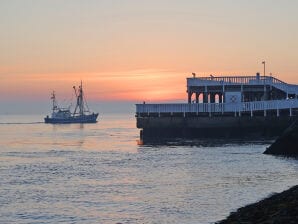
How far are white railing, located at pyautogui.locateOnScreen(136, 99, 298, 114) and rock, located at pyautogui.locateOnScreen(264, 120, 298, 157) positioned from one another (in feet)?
66.3

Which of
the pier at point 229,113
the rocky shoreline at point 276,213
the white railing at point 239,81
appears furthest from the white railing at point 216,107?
the rocky shoreline at point 276,213

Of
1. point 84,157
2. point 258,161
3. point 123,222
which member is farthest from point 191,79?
point 123,222

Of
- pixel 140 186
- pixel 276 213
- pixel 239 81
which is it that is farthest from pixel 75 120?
pixel 276 213

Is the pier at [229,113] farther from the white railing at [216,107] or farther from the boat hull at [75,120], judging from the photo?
the boat hull at [75,120]

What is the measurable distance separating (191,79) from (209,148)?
22.6 meters

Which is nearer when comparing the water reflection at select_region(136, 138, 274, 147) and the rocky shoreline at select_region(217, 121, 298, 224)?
the rocky shoreline at select_region(217, 121, 298, 224)

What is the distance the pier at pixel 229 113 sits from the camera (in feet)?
208

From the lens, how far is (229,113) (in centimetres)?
6600

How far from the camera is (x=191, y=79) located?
7362 centimetres

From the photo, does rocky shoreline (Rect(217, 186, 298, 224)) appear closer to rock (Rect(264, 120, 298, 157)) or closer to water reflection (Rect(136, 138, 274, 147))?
rock (Rect(264, 120, 298, 157))

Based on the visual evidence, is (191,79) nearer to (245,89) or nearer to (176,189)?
(245,89)

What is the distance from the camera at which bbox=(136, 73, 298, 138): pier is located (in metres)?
63.3

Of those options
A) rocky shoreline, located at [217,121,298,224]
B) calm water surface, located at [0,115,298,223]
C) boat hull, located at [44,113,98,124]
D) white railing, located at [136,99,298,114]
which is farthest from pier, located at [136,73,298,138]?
boat hull, located at [44,113,98,124]

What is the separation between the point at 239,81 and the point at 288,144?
101 ft
